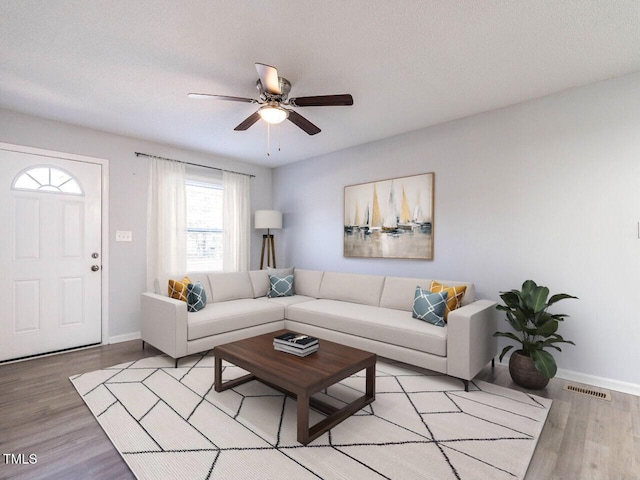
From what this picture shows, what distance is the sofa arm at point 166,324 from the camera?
9.70 ft

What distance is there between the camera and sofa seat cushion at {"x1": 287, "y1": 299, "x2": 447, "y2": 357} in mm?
2689

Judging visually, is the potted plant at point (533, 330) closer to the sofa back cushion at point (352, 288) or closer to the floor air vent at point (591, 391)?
the floor air vent at point (591, 391)

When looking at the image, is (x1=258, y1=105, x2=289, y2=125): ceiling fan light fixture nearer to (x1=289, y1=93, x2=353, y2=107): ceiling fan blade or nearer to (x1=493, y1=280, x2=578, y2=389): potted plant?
(x1=289, y1=93, x2=353, y2=107): ceiling fan blade

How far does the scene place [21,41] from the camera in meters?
2.09

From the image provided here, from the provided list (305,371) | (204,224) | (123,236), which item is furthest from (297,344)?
(204,224)

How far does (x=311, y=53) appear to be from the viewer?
7.34 feet

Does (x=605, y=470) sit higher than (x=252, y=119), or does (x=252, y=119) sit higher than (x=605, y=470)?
(x=252, y=119)

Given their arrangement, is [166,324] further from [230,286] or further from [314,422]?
[314,422]

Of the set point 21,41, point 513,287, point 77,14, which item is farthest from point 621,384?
point 21,41

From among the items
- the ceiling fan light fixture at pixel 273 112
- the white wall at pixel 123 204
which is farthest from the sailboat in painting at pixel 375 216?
the white wall at pixel 123 204

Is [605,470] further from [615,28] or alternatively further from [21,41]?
[21,41]

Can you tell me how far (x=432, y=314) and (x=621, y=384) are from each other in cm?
153

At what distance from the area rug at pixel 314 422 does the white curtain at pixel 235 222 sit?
2.32 m

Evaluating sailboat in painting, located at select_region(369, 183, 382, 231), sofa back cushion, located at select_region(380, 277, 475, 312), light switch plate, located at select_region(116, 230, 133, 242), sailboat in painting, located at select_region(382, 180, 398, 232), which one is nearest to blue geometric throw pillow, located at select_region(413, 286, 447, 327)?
sofa back cushion, located at select_region(380, 277, 475, 312)
